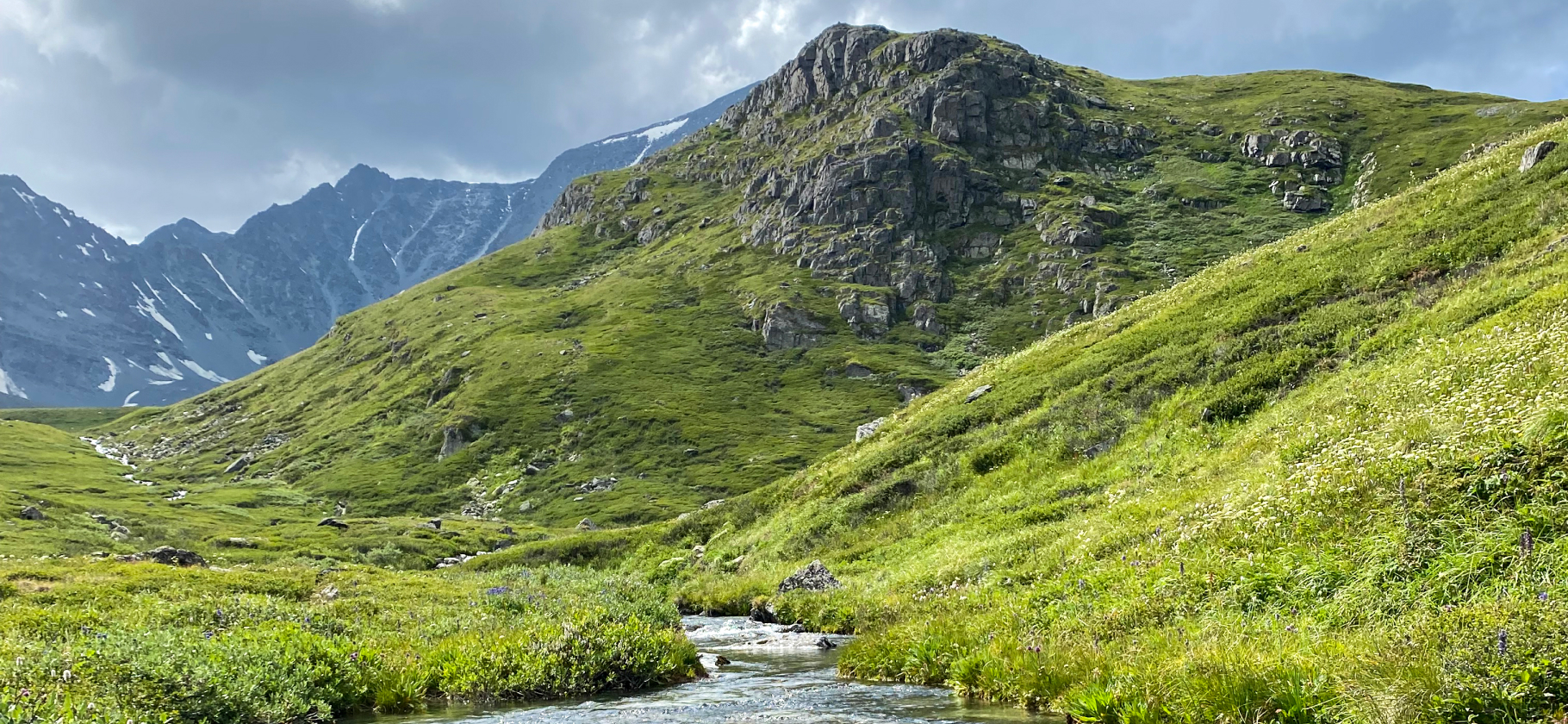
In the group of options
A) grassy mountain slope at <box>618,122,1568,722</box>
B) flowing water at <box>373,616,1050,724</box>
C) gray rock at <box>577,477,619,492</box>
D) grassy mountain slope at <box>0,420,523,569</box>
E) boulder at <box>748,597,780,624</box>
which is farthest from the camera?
gray rock at <box>577,477,619,492</box>

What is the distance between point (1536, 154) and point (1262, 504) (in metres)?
32.2

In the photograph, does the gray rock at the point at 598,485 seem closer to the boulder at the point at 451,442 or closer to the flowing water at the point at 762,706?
the boulder at the point at 451,442

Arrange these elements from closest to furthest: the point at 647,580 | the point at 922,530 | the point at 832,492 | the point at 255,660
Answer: the point at 255,660 → the point at 922,530 → the point at 832,492 → the point at 647,580

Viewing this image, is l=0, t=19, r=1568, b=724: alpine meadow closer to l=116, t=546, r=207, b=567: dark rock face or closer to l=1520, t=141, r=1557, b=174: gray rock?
l=1520, t=141, r=1557, b=174: gray rock

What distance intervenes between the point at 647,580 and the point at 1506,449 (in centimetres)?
3726

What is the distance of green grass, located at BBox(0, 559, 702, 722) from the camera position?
35.8 ft

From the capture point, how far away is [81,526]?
9344cm

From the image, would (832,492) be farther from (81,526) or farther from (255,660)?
(81,526)

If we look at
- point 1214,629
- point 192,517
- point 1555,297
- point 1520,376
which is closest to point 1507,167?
point 1555,297

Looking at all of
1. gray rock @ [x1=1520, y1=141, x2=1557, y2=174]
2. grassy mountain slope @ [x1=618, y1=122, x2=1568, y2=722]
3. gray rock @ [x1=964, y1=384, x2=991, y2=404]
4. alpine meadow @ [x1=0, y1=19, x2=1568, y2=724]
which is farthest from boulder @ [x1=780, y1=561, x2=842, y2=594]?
gray rock @ [x1=1520, y1=141, x2=1557, y2=174]

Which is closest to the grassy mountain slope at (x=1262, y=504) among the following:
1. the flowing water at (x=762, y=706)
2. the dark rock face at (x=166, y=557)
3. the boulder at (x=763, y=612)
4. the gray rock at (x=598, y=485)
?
the boulder at (x=763, y=612)

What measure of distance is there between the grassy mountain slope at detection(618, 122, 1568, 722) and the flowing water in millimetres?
832

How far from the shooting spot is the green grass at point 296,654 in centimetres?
1092

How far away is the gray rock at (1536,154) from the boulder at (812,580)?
1351 inches
